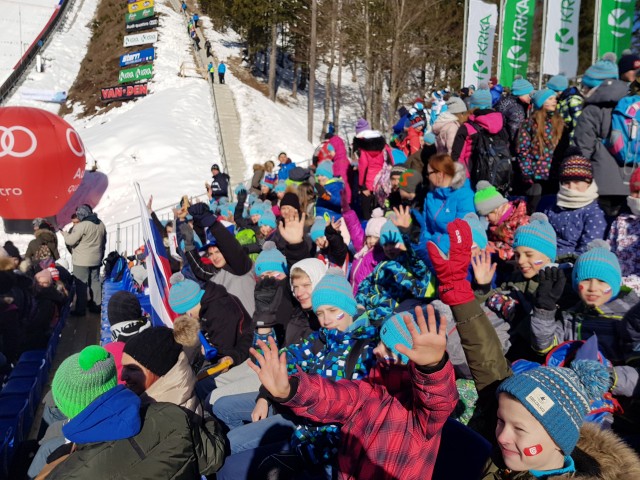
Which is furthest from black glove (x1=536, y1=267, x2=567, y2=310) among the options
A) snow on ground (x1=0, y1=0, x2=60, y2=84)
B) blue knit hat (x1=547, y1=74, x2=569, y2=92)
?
snow on ground (x1=0, y1=0, x2=60, y2=84)

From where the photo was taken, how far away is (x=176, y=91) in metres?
25.5

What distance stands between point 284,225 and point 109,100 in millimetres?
24576

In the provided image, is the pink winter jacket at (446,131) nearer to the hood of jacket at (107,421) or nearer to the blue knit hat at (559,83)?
the blue knit hat at (559,83)

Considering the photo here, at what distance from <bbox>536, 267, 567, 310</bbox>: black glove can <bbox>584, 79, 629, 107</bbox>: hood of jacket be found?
118 inches

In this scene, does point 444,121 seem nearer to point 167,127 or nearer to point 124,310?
point 124,310

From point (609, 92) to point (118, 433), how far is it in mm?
5176

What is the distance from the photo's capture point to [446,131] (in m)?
6.30

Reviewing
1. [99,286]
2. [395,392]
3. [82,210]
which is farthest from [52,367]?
[395,392]

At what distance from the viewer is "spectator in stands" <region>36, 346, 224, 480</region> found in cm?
213

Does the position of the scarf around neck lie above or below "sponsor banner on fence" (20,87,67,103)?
below

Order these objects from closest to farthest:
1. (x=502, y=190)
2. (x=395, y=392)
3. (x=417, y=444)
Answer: (x=417, y=444), (x=395, y=392), (x=502, y=190)

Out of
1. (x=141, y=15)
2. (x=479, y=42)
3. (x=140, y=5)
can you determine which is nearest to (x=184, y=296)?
(x=479, y=42)

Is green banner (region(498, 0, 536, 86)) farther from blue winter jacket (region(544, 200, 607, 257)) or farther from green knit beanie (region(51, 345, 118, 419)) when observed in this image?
green knit beanie (region(51, 345, 118, 419))

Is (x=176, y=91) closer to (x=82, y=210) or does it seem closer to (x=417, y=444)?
(x=82, y=210)
